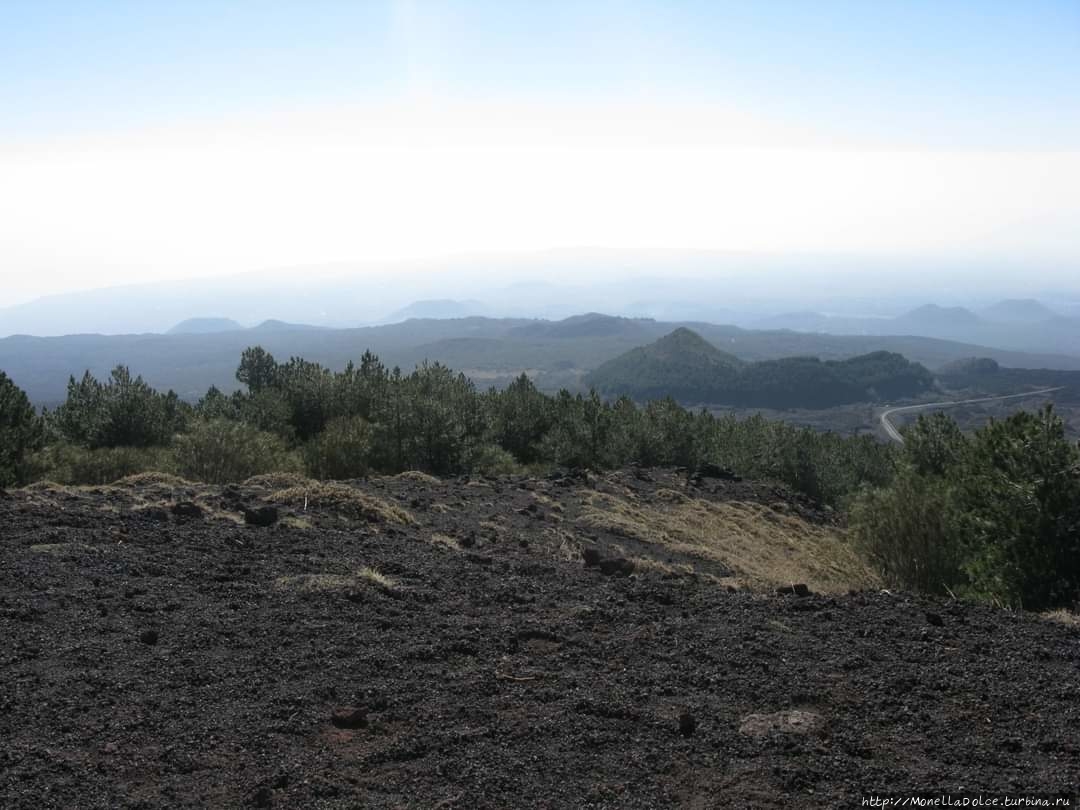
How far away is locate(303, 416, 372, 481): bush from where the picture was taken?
2236 centimetres

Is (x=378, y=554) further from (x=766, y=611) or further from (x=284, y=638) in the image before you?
(x=766, y=611)

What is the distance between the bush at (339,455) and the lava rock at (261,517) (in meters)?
11.0

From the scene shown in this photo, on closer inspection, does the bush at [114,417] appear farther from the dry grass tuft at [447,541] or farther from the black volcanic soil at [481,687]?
the dry grass tuft at [447,541]

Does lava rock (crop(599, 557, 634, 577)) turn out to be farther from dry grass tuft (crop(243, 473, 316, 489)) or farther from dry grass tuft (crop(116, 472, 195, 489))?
dry grass tuft (crop(116, 472, 195, 489))

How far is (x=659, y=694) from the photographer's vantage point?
5.97 m

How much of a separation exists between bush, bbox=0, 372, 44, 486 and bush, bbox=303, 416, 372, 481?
23.0ft

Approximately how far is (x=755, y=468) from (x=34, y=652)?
3485 cm

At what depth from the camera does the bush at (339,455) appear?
22.4 m

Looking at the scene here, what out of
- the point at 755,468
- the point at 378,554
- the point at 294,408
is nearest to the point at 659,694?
the point at 378,554

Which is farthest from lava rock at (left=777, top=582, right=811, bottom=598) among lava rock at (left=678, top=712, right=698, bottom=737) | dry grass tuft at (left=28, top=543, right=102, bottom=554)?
dry grass tuft at (left=28, top=543, right=102, bottom=554)

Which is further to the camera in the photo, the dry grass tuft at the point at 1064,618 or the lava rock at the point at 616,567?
the lava rock at the point at 616,567

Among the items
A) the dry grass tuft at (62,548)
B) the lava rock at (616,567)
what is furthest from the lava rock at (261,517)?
the lava rock at (616,567)

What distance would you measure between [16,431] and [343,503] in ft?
35.4

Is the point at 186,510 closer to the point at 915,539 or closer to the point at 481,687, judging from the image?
the point at 481,687
